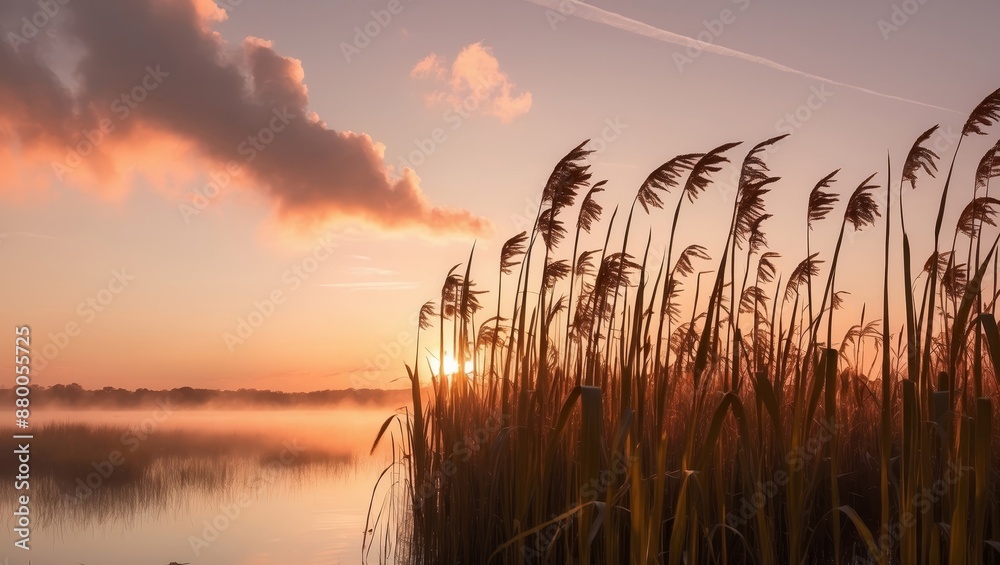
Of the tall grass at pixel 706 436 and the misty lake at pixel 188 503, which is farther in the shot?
the misty lake at pixel 188 503

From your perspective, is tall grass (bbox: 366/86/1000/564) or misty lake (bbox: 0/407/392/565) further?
misty lake (bbox: 0/407/392/565)

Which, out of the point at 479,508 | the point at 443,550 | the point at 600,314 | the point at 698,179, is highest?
the point at 698,179

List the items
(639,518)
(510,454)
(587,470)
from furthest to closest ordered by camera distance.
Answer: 1. (510,454)
2. (639,518)
3. (587,470)

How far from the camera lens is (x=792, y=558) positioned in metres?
3.83

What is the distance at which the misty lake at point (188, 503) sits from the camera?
31.8 ft

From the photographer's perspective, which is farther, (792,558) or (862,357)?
(862,357)

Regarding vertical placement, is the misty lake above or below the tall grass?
below

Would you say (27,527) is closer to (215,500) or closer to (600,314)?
(215,500)

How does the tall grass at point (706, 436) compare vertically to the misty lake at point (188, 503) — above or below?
above

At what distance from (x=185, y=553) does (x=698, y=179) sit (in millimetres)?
8944

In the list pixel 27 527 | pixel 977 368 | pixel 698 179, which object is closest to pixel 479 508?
pixel 698 179

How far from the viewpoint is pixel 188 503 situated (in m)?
13.4

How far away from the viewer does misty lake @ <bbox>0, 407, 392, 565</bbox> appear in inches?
382

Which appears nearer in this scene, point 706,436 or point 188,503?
point 706,436
